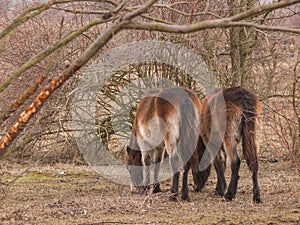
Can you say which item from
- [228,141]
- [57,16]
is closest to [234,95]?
[228,141]

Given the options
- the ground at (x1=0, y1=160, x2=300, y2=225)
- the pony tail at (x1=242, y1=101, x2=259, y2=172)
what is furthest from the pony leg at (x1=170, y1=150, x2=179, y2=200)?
the pony tail at (x1=242, y1=101, x2=259, y2=172)

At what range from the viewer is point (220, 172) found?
998 centimetres

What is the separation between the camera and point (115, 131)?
43.0 ft

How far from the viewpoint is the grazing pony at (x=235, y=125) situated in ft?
28.4

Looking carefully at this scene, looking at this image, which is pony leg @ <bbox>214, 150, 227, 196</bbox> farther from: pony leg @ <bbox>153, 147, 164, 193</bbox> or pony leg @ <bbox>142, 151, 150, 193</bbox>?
pony leg @ <bbox>142, 151, 150, 193</bbox>

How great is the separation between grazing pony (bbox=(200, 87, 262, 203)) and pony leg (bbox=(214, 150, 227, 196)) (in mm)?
406

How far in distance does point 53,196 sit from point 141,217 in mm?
2567

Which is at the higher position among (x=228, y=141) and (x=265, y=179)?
(x=228, y=141)

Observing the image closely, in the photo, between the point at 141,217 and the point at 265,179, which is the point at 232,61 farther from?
the point at 141,217

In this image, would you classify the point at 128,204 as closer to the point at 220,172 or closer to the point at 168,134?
the point at 168,134

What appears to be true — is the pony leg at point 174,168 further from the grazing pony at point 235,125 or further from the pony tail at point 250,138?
the pony tail at point 250,138

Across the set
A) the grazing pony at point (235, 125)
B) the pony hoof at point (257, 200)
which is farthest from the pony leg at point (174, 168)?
the pony hoof at point (257, 200)

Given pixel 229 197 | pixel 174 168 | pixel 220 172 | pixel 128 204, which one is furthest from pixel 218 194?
pixel 128 204

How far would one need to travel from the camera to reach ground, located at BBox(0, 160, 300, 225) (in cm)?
733
